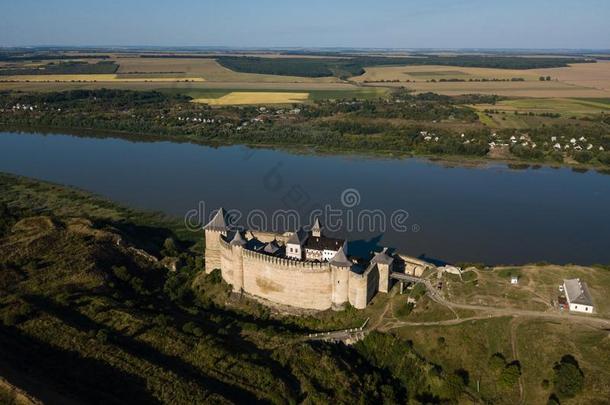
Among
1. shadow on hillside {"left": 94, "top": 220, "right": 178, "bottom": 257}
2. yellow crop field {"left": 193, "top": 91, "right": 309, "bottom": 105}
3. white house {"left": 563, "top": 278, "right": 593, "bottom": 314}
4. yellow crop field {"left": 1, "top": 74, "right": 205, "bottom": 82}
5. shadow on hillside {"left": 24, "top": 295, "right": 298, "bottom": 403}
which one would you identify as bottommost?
shadow on hillside {"left": 94, "top": 220, "right": 178, "bottom": 257}

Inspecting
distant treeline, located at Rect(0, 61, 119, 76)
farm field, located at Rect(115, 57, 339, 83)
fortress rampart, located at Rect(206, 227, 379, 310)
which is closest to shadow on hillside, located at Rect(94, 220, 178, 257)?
fortress rampart, located at Rect(206, 227, 379, 310)

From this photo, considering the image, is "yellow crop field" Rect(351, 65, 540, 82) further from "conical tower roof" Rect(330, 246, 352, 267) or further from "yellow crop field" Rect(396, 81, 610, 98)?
"conical tower roof" Rect(330, 246, 352, 267)

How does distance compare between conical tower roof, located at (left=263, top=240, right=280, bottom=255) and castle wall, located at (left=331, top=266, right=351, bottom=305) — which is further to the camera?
conical tower roof, located at (left=263, top=240, right=280, bottom=255)

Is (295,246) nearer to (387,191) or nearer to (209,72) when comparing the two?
(387,191)

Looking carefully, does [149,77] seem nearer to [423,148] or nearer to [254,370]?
[423,148]

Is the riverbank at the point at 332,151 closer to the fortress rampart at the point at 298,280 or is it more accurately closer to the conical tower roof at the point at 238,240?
the conical tower roof at the point at 238,240

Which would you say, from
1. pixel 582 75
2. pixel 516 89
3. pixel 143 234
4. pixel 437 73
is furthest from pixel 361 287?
pixel 582 75
